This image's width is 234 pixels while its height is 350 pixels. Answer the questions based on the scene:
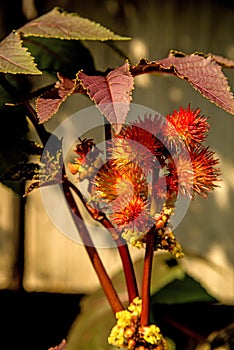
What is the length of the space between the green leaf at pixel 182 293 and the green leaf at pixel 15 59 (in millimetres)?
572

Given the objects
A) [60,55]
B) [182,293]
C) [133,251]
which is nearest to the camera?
[60,55]

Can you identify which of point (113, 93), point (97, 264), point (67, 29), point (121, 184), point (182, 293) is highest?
point (67, 29)

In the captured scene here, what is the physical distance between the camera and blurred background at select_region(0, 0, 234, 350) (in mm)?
1495

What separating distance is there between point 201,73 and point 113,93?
12cm

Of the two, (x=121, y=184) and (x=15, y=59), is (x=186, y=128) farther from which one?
(x=15, y=59)

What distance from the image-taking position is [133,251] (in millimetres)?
A: 1510

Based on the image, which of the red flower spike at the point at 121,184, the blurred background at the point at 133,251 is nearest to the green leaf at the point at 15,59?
the red flower spike at the point at 121,184

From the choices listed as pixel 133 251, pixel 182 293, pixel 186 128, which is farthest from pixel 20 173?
pixel 133 251

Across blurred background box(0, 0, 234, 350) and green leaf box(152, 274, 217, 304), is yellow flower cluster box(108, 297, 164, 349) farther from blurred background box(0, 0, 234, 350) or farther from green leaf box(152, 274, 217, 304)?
blurred background box(0, 0, 234, 350)

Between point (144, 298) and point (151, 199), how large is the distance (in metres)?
0.14

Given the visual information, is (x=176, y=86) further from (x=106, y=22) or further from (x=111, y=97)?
(x=111, y=97)

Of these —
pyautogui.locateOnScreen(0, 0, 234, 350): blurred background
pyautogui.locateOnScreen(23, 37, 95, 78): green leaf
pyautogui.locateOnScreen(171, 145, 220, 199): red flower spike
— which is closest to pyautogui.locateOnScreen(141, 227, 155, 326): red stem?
pyautogui.locateOnScreen(171, 145, 220, 199): red flower spike

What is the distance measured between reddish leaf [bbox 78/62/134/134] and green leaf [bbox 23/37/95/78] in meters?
0.29

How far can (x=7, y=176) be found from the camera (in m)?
0.80
